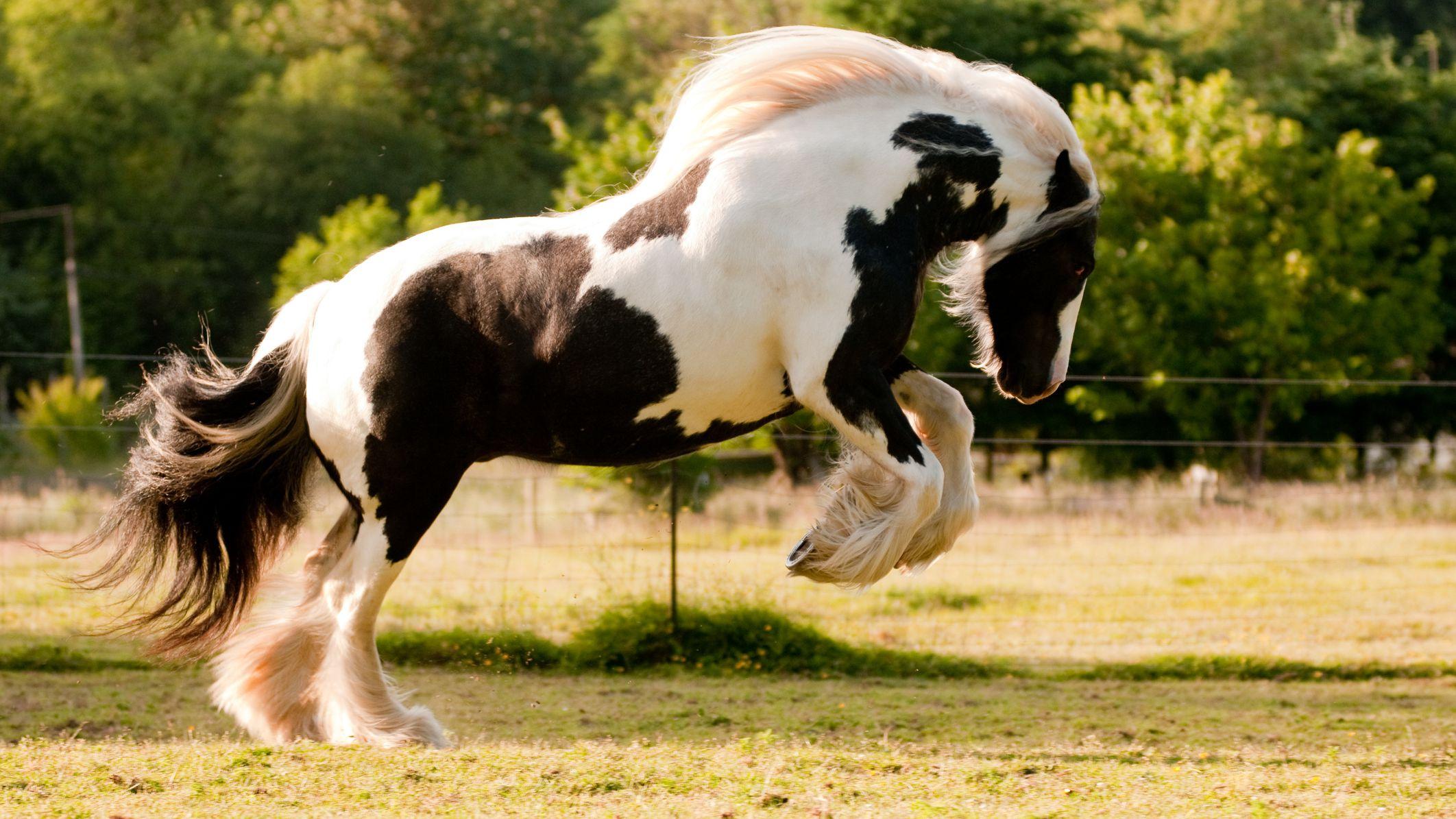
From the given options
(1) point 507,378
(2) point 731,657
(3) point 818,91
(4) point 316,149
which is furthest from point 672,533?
(4) point 316,149

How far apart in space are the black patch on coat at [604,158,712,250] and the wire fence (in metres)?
1.73

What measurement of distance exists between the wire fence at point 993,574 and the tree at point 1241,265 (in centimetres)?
365

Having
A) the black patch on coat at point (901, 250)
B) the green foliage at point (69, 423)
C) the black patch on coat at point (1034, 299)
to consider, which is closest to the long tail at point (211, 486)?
the black patch on coat at point (901, 250)

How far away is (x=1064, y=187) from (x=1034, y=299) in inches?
16.7

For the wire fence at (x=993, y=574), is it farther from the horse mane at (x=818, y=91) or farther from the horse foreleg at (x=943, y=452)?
the horse mane at (x=818, y=91)

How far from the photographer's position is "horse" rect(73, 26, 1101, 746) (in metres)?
4.97

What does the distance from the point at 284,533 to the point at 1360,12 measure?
44.0m

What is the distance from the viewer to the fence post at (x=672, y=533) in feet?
28.9

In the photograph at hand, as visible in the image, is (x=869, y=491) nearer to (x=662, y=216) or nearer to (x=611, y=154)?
(x=662, y=216)

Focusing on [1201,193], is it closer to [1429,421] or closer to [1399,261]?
[1399,261]

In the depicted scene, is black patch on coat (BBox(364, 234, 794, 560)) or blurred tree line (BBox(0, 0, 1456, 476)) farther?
blurred tree line (BBox(0, 0, 1456, 476))

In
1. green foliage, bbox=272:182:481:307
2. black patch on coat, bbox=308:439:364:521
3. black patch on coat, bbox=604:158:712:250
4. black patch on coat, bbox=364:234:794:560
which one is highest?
green foliage, bbox=272:182:481:307

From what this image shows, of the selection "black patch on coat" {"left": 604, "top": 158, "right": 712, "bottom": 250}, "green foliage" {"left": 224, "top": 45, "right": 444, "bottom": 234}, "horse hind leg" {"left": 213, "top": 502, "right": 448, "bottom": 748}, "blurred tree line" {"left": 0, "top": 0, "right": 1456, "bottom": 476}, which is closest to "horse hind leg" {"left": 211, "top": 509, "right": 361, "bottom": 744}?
"horse hind leg" {"left": 213, "top": 502, "right": 448, "bottom": 748}

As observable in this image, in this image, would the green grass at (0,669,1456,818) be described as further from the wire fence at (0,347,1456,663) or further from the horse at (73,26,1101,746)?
the wire fence at (0,347,1456,663)
